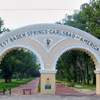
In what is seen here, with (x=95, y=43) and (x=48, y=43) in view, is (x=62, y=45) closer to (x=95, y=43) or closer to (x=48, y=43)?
(x=48, y=43)

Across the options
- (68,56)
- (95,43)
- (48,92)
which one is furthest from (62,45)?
(68,56)

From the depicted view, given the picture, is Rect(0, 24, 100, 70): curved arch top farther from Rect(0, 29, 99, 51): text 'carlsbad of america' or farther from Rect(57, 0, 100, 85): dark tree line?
Rect(57, 0, 100, 85): dark tree line

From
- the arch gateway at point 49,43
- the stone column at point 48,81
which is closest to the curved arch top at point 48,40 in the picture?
the arch gateway at point 49,43

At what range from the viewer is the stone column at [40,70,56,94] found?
17.0m

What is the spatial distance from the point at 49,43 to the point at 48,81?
3344 mm

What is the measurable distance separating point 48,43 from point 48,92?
14.1 feet

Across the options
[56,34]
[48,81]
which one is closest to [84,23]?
[56,34]

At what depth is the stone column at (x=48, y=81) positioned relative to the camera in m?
17.0

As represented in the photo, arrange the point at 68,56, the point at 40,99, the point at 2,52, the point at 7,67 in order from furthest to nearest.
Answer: the point at 7,67 < the point at 68,56 < the point at 2,52 < the point at 40,99

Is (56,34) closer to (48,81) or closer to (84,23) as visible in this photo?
(48,81)

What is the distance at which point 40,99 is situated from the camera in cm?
1403

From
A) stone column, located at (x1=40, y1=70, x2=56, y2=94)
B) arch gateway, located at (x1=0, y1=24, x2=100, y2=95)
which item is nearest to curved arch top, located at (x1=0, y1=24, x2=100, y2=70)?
arch gateway, located at (x1=0, y1=24, x2=100, y2=95)

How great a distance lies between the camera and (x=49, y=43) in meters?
17.3

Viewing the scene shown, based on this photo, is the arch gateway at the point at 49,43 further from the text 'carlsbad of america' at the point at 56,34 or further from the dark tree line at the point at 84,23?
the dark tree line at the point at 84,23
